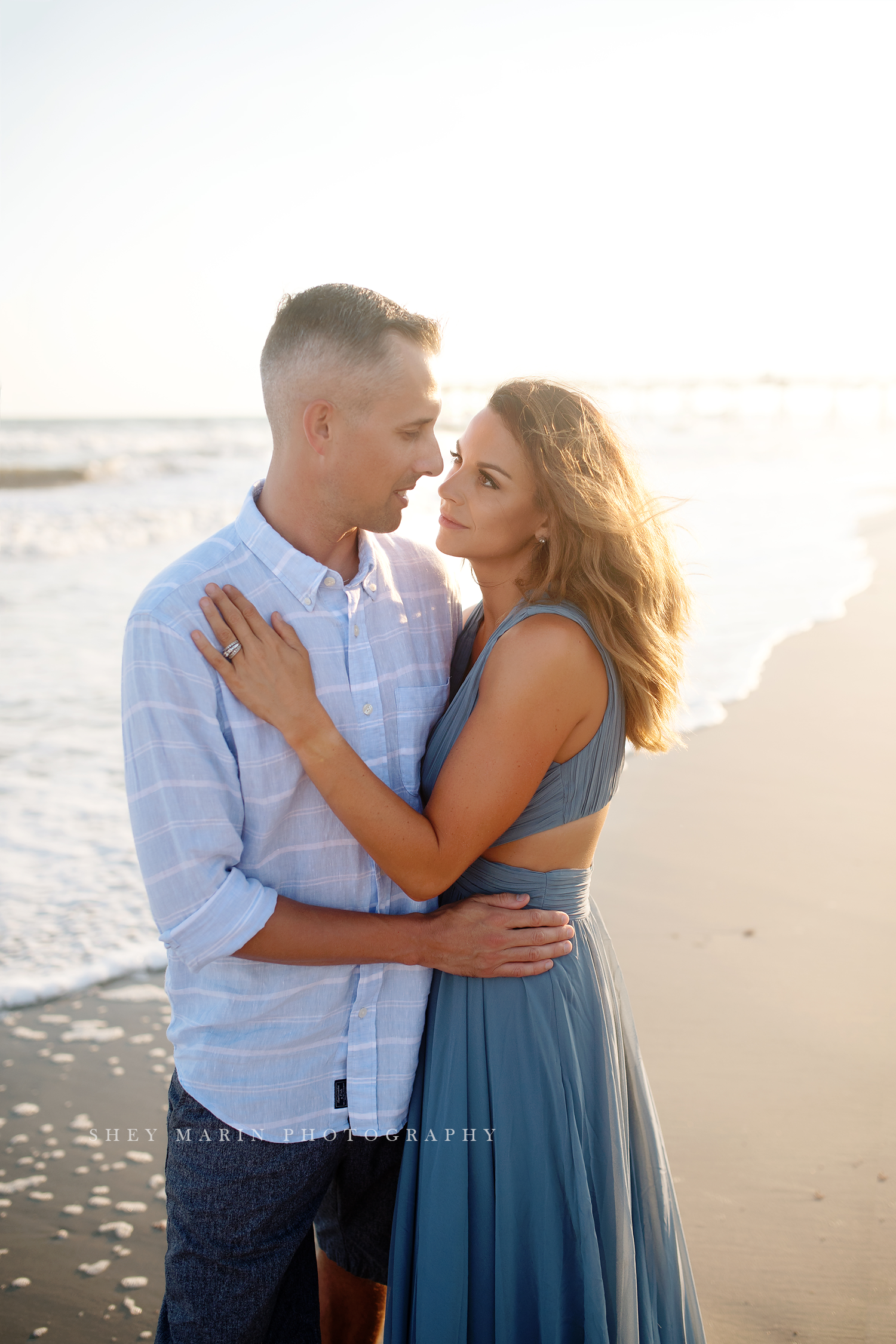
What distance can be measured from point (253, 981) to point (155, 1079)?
182 cm

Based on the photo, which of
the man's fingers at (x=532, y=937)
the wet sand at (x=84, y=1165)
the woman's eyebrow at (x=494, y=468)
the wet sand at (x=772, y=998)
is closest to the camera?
the man's fingers at (x=532, y=937)

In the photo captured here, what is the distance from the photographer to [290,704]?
6.26ft

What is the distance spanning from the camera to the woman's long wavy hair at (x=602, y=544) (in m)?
2.26

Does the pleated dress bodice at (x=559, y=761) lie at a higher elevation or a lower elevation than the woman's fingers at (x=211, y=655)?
lower

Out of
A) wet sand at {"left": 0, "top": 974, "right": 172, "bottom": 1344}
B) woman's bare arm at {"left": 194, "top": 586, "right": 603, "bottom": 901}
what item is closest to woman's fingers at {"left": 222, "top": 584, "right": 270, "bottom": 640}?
woman's bare arm at {"left": 194, "top": 586, "right": 603, "bottom": 901}

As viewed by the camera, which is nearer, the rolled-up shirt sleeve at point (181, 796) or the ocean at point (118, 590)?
the rolled-up shirt sleeve at point (181, 796)

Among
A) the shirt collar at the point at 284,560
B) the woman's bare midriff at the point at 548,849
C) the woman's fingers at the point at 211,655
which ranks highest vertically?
the shirt collar at the point at 284,560

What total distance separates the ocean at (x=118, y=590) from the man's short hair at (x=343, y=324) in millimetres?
588

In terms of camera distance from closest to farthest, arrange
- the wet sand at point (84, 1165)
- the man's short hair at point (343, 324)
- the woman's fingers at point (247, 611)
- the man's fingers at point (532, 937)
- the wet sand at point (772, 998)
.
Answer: the woman's fingers at point (247, 611)
the man's short hair at point (343, 324)
the man's fingers at point (532, 937)
the wet sand at point (84, 1165)
the wet sand at point (772, 998)

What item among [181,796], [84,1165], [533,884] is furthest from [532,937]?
[84,1165]

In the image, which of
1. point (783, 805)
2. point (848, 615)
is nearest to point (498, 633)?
point (783, 805)

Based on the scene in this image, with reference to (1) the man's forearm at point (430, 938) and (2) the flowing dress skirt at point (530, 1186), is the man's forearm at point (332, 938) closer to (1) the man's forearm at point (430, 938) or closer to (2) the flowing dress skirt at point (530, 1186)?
(1) the man's forearm at point (430, 938)

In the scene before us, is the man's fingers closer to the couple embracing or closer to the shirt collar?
the couple embracing

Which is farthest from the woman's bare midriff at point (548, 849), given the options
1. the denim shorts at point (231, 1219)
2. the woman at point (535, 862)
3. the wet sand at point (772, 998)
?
the wet sand at point (772, 998)
